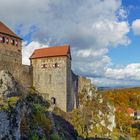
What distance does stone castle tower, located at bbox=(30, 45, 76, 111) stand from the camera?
50438 millimetres

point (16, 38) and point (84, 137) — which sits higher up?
point (16, 38)

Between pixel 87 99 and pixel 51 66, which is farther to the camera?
pixel 87 99

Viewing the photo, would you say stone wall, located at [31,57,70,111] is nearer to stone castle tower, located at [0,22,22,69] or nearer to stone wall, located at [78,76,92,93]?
stone castle tower, located at [0,22,22,69]

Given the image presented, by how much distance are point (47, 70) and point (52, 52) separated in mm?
3058

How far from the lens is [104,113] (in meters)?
62.8

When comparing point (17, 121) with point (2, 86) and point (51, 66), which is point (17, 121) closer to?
point (2, 86)

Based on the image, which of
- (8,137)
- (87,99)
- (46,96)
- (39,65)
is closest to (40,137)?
(8,137)

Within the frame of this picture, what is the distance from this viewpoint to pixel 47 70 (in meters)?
51.3

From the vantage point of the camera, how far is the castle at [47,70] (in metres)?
48.2

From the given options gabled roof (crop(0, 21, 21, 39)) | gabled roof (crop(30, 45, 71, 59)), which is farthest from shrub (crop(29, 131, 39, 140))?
gabled roof (crop(30, 45, 71, 59))

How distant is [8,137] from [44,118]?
12394 millimetres

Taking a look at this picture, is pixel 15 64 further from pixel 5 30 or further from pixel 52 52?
pixel 52 52

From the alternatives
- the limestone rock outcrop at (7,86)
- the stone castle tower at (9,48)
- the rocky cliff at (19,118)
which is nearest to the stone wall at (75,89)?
the stone castle tower at (9,48)

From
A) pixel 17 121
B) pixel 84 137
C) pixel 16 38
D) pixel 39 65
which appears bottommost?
pixel 84 137
